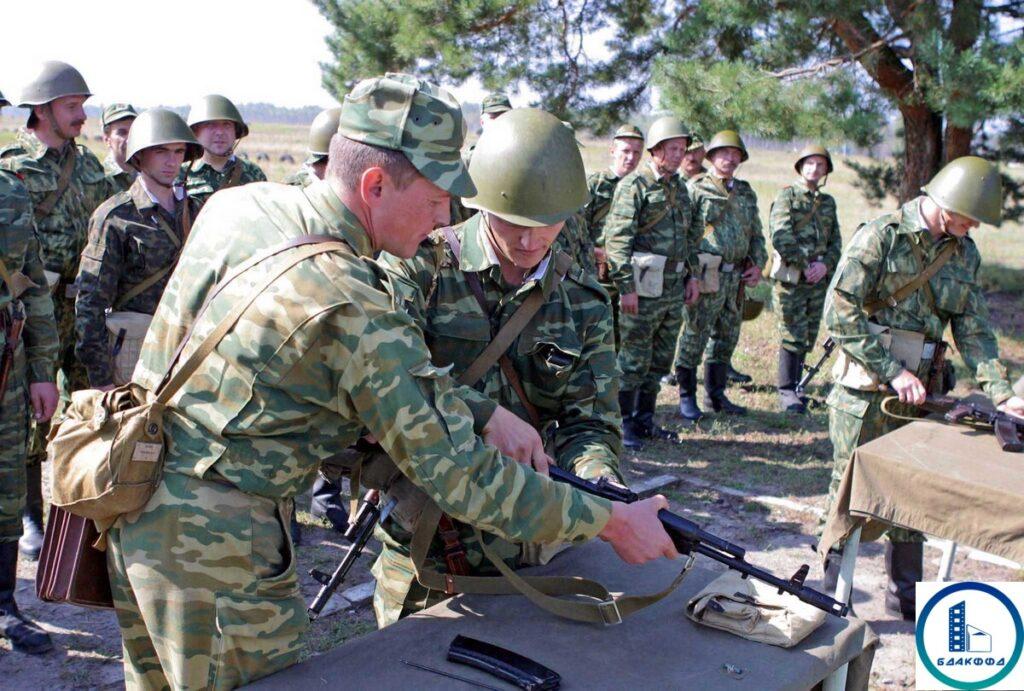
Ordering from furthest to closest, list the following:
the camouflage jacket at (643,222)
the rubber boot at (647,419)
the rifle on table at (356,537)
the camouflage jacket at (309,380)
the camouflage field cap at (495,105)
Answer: the rubber boot at (647,419), the camouflage jacket at (643,222), the camouflage field cap at (495,105), the rifle on table at (356,537), the camouflage jacket at (309,380)

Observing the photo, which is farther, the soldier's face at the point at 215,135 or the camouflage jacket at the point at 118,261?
the soldier's face at the point at 215,135

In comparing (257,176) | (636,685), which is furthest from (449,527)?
Answer: (257,176)

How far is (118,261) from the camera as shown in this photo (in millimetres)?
4984

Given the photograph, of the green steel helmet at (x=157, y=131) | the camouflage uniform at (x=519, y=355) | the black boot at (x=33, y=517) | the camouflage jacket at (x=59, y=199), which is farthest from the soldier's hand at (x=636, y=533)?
the camouflage jacket at (x=59, y=199)

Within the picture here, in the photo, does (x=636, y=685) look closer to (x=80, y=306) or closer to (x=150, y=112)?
(x=80, y=306)

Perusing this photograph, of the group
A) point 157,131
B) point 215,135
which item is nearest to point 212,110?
point 215,135

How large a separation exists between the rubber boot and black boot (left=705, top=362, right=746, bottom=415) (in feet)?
3.88

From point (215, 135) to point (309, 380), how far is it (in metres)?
5.53

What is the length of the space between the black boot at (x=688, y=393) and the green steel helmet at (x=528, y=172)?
6130mm

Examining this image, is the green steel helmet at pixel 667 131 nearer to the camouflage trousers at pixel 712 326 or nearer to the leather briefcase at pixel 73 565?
the camouflage trousers at pixel 712 326

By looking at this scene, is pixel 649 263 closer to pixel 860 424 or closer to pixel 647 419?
pixel 647 419

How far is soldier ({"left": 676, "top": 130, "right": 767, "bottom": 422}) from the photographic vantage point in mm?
8727

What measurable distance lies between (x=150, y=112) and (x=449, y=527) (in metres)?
3.56

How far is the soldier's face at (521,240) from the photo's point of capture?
2.74 m
